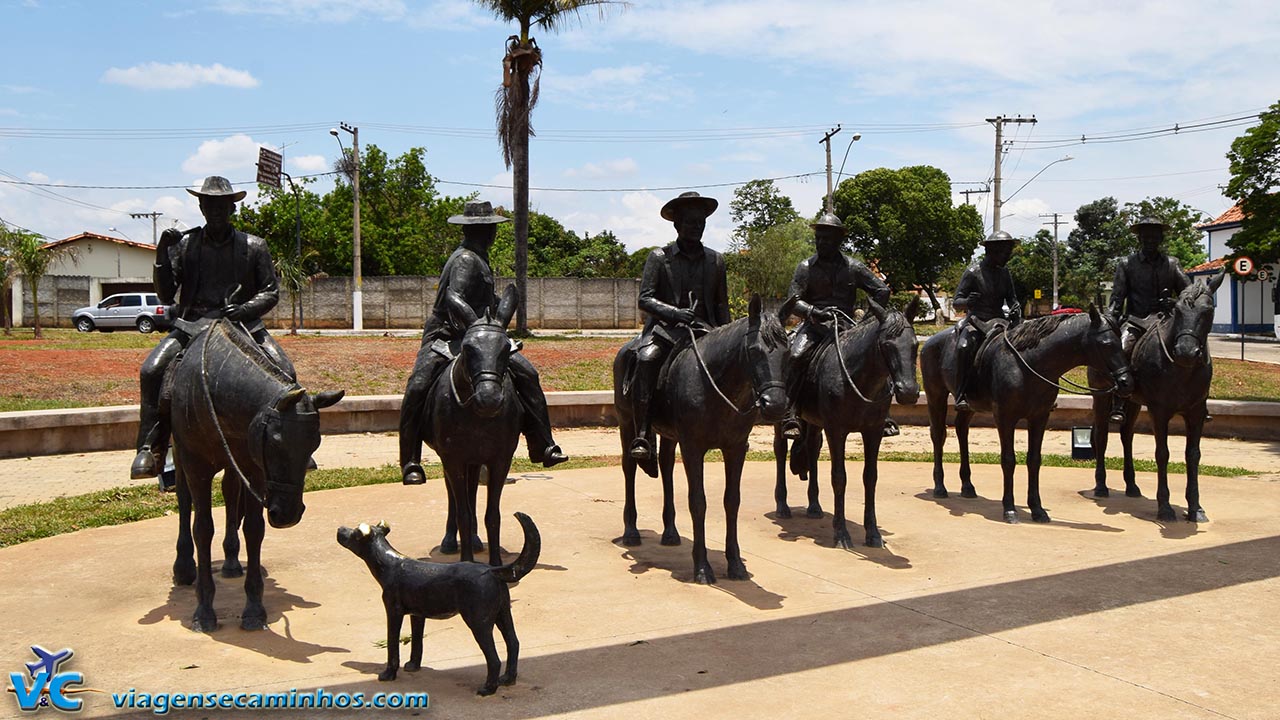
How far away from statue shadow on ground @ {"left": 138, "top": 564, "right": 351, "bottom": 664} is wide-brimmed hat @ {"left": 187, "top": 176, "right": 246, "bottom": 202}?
2.87 meters

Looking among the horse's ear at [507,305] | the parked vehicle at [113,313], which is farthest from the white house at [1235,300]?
the horse's ear at [507,305]

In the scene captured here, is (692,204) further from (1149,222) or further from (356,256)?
(356,256)

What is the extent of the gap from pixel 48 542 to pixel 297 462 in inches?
189

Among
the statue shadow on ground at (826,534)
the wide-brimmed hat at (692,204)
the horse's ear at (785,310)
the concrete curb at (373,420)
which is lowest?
the statue shadow on ground at (826,534)

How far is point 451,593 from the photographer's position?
5.31 meters

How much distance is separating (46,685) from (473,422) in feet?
10.1

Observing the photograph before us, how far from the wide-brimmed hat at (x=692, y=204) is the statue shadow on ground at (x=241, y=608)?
14.2 feet

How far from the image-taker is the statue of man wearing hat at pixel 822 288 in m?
9.66

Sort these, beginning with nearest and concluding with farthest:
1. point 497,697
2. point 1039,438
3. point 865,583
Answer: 1. point 497,697
2. point 865,583
3. point 1039,438

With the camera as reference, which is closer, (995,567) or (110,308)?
(995,567)

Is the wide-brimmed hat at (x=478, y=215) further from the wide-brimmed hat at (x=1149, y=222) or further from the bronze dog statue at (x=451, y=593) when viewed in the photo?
the wide-brimmed hat at (x=1149, y=222)

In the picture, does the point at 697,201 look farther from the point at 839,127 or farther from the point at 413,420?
the point at 839,127

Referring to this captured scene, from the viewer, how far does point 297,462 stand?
17.9 feet

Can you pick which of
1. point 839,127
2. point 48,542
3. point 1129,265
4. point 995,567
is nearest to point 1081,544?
point 995,567
